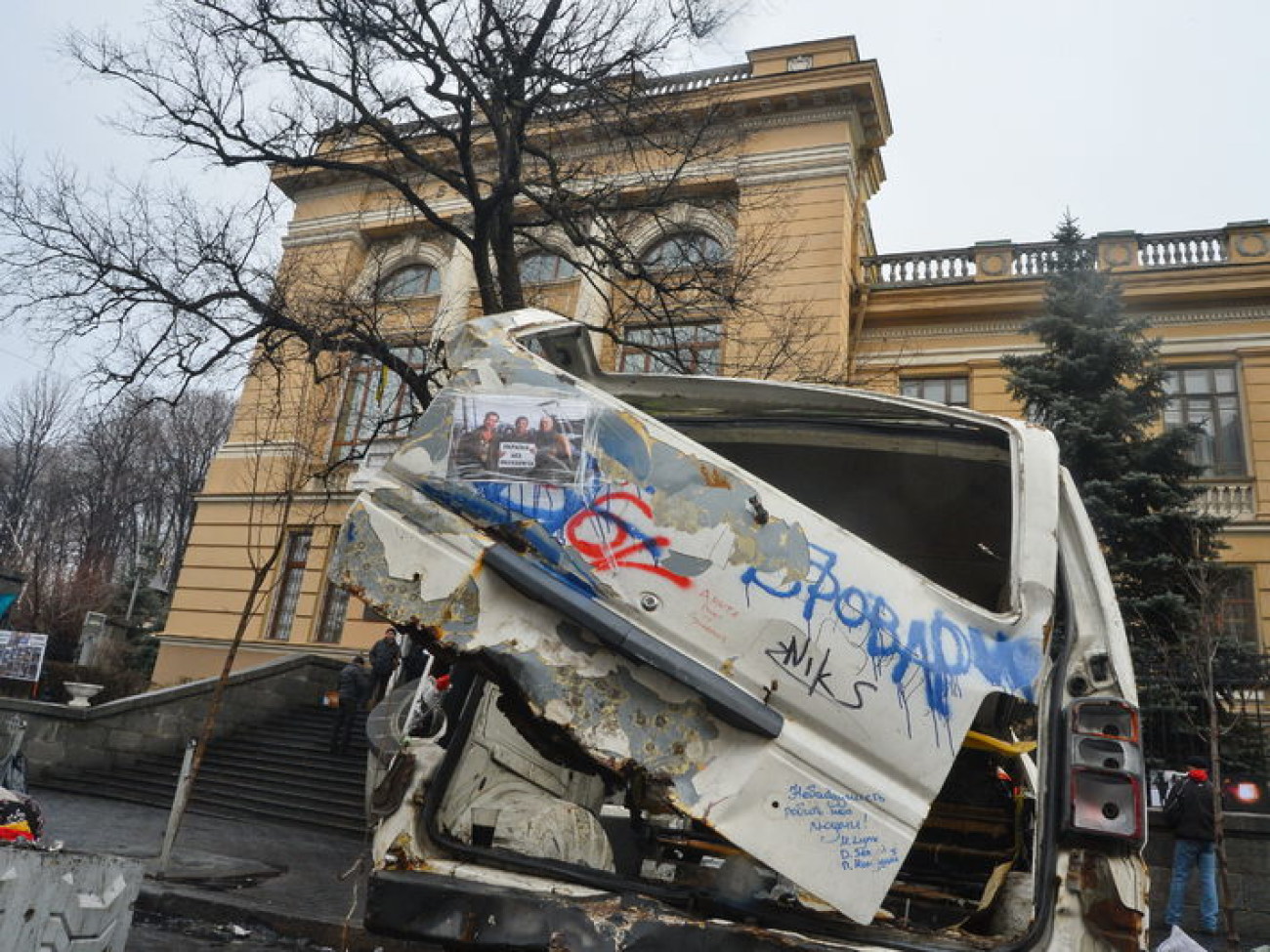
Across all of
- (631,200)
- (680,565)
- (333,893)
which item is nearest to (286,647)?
(631,200)

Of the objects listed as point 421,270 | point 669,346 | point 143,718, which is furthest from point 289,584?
point 669,346

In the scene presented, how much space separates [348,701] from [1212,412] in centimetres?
1641

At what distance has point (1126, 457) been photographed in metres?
13.7

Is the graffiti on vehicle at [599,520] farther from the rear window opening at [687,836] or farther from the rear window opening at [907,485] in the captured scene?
the rear window opening at [907,485]

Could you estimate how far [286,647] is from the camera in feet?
65.0

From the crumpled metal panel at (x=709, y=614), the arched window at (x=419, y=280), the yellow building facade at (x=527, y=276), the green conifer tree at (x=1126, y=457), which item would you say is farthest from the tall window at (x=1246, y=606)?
the arched window at (x=419, y=280)

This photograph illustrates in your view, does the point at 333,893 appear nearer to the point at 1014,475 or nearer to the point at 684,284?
the point at 1014,475

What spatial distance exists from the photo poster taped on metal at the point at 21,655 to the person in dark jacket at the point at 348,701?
16.0ft

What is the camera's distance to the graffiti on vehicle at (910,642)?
242cm

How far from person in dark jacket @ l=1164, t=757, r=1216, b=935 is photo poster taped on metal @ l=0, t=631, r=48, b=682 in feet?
49.2

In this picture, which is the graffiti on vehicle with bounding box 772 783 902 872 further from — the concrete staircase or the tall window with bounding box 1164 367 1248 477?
the tall window with bounding box 1164 367 1248 477

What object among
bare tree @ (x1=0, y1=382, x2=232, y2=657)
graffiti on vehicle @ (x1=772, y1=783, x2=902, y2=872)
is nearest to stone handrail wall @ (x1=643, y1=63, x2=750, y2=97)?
graffiti on vehicle @ (x1=772, y1=783, x2=902, y2=872)

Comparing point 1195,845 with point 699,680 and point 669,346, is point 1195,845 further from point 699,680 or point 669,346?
point 669,346

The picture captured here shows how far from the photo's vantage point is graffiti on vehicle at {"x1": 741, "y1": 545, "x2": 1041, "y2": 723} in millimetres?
2424
